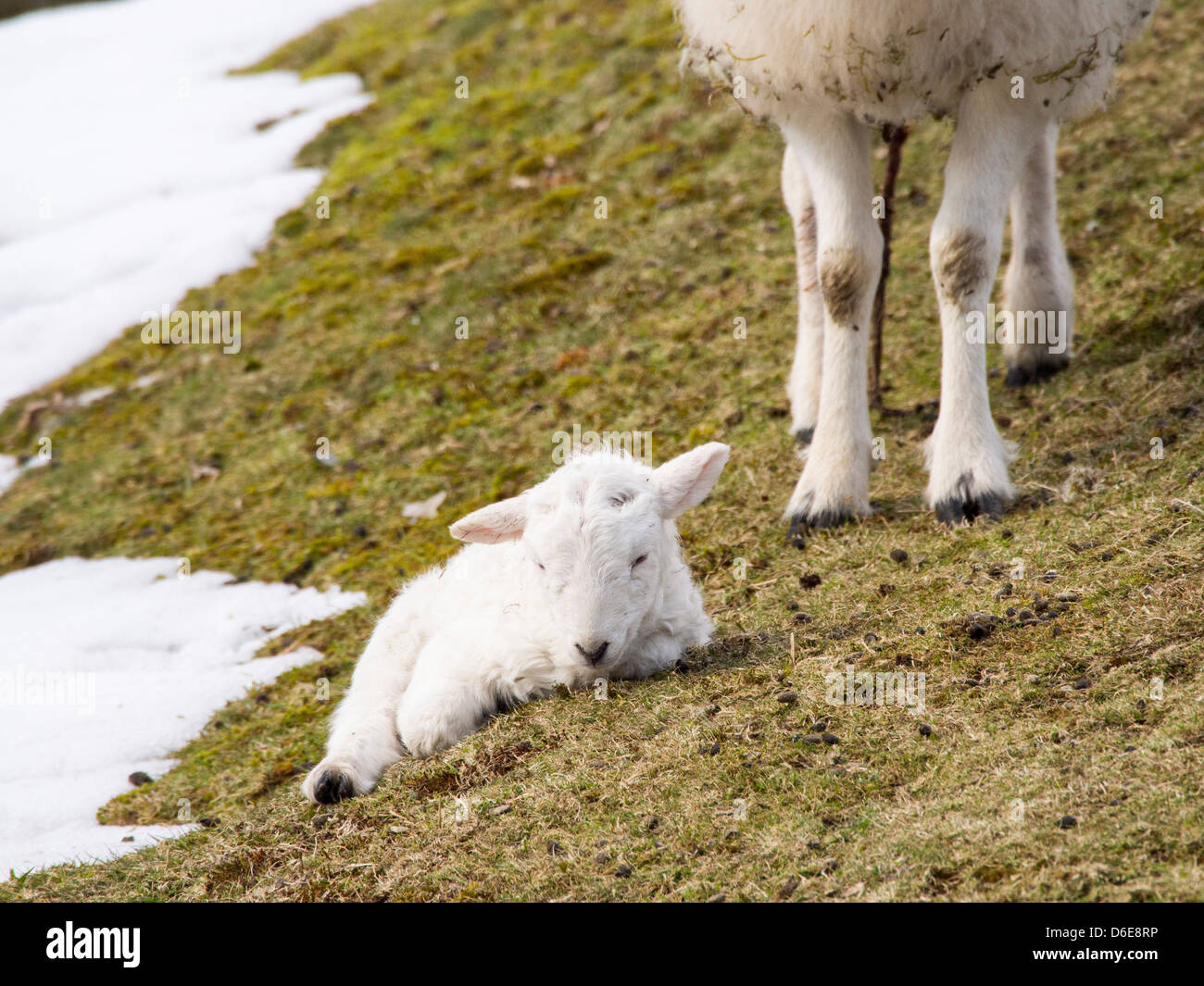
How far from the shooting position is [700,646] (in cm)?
534

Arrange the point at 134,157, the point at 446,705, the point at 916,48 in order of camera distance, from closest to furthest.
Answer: the point at 446,705 → the point at 916,48 → the point at 134,157

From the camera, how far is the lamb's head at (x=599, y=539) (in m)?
4.73

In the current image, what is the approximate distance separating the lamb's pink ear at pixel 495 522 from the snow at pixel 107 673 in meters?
1.95

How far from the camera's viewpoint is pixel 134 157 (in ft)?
52.4

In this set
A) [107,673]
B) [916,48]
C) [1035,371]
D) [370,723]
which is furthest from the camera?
[1035,371]

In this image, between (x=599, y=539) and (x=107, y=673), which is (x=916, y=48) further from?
(x=107, y=673)

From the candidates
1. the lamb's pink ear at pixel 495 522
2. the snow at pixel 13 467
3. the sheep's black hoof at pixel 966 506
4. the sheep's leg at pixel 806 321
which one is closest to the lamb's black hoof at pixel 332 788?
the lamb's pink ear at pixel 495 522

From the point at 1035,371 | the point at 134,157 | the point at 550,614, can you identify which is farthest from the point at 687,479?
the point at 134,157

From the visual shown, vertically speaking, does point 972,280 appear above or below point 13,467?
above

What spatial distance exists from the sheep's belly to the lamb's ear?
2.06m

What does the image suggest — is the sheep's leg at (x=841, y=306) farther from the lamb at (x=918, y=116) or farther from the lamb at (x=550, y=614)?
the lamb at (x=550, y=614)

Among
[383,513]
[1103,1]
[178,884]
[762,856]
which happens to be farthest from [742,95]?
[178,884]

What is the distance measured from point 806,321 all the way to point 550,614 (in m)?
3.52

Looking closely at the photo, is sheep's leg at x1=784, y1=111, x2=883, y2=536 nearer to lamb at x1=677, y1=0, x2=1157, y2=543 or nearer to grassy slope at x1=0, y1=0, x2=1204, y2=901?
lamb at x1=677, y1=0, x2=1157, y2=543
